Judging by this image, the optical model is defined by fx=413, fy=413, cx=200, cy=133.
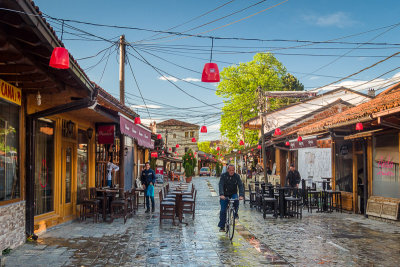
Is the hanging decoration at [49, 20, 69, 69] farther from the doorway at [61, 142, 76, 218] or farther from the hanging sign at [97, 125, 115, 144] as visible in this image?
the hanging sign at [97, 125, 115, 144]

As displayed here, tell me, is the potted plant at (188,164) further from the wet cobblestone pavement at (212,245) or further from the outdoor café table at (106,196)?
the wet cobblestone pavement at (212,245)

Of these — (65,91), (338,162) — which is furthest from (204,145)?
(65,91)

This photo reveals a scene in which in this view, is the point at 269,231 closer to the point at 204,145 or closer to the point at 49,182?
the point at 49,182

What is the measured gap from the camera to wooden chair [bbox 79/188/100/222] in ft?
39.7

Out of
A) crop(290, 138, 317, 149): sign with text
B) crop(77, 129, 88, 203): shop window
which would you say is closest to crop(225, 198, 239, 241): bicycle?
crop(77, 129, 88, 203): shop window

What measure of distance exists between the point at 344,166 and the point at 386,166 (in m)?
3.14

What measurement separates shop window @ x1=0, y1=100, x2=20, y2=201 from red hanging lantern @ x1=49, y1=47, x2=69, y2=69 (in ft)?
7.31

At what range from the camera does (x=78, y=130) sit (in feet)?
43.2

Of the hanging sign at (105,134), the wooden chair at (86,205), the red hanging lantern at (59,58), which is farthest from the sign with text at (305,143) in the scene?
the red hanging lantern at (59,58)

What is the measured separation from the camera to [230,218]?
32.6ft

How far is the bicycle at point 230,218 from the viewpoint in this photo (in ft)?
31.8

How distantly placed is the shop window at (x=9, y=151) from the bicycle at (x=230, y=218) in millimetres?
4747

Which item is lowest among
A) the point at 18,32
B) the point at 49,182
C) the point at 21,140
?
the point at 49,182

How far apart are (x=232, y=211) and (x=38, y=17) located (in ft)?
20.7
